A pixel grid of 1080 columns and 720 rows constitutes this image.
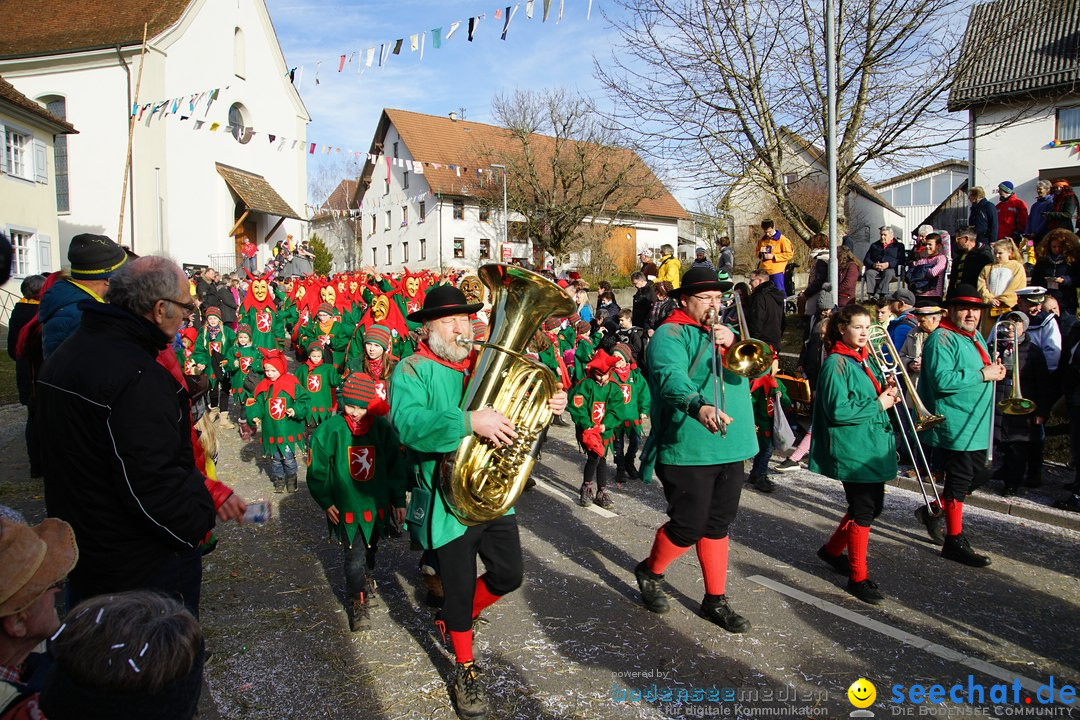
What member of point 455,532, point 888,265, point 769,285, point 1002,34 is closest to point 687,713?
point 455,532

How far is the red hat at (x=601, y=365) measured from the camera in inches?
276

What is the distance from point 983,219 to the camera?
11.5m

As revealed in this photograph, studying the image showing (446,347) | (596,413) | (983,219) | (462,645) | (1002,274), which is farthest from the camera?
(983,219)

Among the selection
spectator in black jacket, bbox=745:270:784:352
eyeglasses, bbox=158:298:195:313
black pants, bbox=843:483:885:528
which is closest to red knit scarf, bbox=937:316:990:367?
black pants, bbox=843:483:885:528

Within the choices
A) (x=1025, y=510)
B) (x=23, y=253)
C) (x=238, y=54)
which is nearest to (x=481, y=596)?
(x=1025, y=510)

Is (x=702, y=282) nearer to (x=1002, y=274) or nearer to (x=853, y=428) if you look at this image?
(x=853, y=428)

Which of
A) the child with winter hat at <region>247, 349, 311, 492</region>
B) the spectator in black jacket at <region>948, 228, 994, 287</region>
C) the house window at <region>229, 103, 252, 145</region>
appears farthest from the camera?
the house window at <region>229, 103, 252, 145</region>

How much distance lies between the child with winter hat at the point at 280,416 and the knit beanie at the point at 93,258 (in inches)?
145

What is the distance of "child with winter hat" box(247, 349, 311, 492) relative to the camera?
23.6ft

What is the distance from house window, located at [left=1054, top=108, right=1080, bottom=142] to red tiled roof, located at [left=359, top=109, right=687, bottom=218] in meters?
19.5

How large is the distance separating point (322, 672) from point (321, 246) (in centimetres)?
4609

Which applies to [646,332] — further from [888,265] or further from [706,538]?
[706,538]

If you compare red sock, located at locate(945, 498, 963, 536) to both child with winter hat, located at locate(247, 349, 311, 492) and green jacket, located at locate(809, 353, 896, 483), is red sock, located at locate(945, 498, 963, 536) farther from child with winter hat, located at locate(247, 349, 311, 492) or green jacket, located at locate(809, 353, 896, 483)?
child with winter hat, located at locate(247, 349, 311, 492)

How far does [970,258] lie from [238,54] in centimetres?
2940
